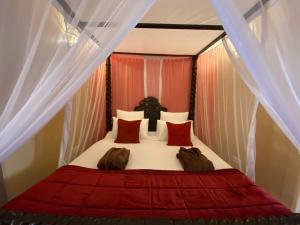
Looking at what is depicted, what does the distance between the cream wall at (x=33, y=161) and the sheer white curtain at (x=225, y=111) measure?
2.07m

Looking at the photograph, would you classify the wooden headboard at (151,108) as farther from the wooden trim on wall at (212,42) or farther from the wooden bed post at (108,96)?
the wooden trim on wall at (212,42)

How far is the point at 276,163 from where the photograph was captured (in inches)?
97.3

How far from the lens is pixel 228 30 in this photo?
122cm

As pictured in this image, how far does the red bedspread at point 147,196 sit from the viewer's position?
1345 mm

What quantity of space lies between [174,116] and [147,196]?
2271 mm

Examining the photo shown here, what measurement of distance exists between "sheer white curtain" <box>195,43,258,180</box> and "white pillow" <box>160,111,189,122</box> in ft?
0.87

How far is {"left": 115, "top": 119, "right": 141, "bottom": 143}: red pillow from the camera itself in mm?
3285

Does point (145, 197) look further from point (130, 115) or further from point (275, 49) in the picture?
point (130, 115)

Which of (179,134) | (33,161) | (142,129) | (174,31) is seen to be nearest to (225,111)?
(179,134)

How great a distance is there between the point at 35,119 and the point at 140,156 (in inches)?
63.0

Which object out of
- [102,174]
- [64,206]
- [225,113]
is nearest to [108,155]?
[102,174]

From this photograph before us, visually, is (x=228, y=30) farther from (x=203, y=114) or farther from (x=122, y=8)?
(x=203, y=114)

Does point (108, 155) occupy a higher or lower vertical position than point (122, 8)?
lower

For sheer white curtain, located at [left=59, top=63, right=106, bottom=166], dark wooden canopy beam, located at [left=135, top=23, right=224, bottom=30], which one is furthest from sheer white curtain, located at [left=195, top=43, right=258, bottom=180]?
sheer white curtain, located at [left=59, top=63, right=106, bottom=166]
